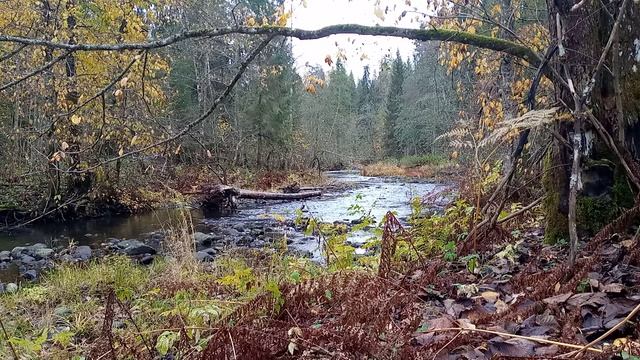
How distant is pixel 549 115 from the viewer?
3.15 meters

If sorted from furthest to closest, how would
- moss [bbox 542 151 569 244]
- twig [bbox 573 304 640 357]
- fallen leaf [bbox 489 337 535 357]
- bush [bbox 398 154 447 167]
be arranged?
bush [bbox 398 154 447 167] → moss [bbox 542 151 569 244] → fallen leaf [bbox 489 337 535 357] → twig [bbox 573 304 640 357]

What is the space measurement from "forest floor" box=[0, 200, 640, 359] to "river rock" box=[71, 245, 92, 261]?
5.19 metres

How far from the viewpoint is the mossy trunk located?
3484 millimetres

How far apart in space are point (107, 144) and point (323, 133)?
90.4 ft

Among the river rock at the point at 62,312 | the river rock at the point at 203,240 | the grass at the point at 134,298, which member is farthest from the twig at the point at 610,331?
the river rock at the point at 203,240

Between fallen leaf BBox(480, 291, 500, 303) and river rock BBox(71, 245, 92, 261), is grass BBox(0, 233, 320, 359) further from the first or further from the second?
river rock BBox(71, 245, 92, 261)

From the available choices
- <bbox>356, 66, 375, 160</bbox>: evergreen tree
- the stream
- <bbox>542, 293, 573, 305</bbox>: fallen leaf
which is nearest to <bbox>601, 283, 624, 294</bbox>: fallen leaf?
<bbox>542, 293, 573, 305</bbox>: fallen leaf

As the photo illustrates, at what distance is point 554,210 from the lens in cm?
390

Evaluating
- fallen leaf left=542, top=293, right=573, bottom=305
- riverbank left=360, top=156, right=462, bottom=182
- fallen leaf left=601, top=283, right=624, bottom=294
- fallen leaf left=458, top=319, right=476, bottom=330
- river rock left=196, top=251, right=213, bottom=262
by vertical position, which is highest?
fallen leaf left=601, top=283, right=624, bottom=294

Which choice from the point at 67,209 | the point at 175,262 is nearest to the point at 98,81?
the point at 67,209

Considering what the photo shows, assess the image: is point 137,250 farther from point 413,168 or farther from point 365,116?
point 365,116

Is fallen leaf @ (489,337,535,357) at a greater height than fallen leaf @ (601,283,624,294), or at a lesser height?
lesser

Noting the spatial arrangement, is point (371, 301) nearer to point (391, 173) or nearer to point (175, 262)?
point (175, 262)

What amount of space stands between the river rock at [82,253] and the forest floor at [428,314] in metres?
5.19
